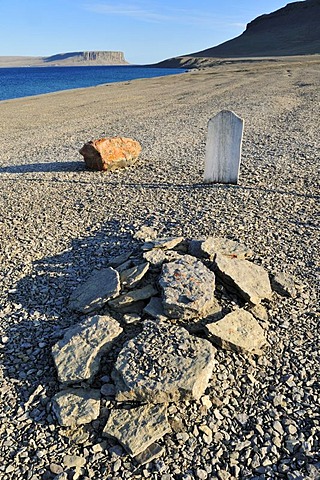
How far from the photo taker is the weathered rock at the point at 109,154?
8.76 meters

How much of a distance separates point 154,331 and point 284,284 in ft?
5.47

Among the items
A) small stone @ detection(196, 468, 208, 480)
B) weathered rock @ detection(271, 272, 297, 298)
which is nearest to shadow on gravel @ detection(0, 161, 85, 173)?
weathered rock @ detection(271, 272, 297, 298)

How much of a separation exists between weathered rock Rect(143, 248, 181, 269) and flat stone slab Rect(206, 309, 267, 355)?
0.90m

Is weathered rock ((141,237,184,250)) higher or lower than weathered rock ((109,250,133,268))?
higher

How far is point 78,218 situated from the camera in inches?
251

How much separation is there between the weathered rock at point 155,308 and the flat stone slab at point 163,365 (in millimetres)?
114

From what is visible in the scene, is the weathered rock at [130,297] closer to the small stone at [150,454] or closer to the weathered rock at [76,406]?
the weathered rock at [76,406]

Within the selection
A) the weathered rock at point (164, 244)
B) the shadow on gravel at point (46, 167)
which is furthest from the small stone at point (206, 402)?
the shadow on gravel at point (46, 167)

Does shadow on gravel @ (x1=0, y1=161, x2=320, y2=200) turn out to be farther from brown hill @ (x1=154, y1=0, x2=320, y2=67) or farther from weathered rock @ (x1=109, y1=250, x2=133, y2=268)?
brown hill @ (x1=154, y1=0, x2=320, y2=67)

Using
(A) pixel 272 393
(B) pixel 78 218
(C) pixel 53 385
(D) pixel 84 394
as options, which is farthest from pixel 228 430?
(B) pixel 78 218

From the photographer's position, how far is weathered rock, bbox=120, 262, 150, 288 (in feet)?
13.7

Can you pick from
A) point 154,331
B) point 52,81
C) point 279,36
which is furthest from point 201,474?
point 279,36

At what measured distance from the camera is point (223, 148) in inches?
295

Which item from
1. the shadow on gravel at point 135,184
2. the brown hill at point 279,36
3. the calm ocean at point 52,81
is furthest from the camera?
the brown hill at point 279,36
